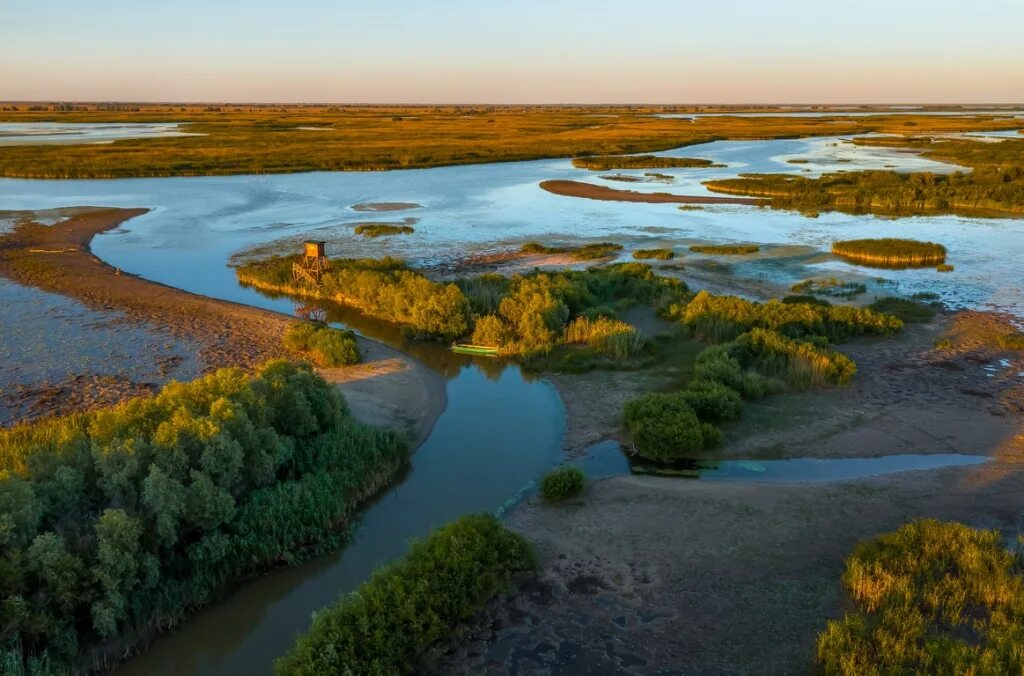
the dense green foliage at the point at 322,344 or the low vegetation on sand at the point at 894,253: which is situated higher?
the low vegetation on sand at the point at 894,253

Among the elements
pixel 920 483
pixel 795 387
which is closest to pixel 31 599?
pixel 920 483

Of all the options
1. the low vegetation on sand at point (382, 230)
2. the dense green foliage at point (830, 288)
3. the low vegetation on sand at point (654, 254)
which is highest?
the low vegetation on sand at point (382, 230)

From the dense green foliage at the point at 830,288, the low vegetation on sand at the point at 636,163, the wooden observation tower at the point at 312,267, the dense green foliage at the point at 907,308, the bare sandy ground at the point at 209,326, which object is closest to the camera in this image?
the bare sandy ground at the point at 209,326

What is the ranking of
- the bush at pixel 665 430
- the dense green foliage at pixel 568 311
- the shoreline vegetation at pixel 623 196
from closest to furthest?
the bush at pixel 665 430 → the dense green foliage at pixel 568 311 → the shoreline vegetation at pixel 623 196

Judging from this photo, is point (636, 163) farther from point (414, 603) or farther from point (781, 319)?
point (414, 603)

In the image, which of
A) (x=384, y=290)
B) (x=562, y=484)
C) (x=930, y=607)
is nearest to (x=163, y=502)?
(x=562, y=484)

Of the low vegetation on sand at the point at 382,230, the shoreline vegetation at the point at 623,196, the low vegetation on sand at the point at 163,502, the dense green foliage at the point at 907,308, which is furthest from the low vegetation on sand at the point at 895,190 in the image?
the low vegetation on sand at the point at 163,502

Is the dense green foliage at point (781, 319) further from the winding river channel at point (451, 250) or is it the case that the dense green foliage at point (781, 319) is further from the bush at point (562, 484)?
the bush at point (562, 484)

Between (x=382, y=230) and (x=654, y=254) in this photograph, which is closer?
(x=654, y=254)

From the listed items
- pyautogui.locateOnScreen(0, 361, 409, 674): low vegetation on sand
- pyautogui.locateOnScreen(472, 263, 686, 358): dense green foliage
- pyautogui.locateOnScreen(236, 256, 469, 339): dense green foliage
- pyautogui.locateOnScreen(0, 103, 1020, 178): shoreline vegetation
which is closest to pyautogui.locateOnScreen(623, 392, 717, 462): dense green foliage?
pyautogui.locateOnScreen(472, 263, 686, 358): dense green foliage
